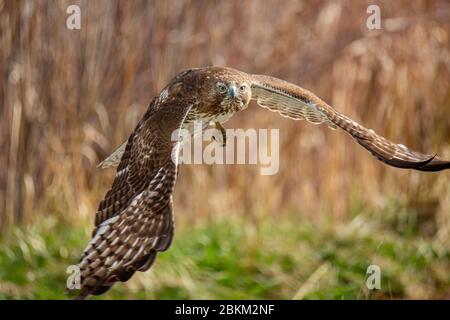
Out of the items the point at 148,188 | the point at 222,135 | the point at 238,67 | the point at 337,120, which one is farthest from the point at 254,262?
the point at 148,188

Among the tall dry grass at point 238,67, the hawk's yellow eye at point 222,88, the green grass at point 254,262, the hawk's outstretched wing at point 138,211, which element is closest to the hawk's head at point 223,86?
the hawk's yellow eye at point 222,88

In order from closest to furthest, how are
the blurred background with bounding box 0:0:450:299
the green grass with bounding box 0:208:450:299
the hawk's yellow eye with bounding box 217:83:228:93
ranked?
the hawk's yellow eye with bounding box 217:83:228:93
the green grass with bounding box 0:208:450:299
the blurred background with bounding box 0:0:450:299


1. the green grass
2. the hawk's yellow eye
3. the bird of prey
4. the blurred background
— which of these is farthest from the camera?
the blurred background

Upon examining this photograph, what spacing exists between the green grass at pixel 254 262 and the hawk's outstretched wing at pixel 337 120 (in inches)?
58.6

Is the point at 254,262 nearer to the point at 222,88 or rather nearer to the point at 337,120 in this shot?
the point at 222,88

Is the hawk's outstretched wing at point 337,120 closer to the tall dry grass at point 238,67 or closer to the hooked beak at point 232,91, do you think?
the hooked beak at point 232,91

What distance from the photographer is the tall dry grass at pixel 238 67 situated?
17.3 ft

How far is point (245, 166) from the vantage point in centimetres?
566

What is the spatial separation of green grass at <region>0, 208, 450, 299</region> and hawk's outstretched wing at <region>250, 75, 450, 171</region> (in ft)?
4.88

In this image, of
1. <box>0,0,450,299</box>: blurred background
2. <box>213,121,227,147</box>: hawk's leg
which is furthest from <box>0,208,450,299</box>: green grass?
<box>213,121,227,147</box>: hawk's leg

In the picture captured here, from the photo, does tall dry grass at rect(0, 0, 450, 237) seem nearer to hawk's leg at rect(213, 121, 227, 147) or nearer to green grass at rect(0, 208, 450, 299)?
green grass at rect(0, 208, 450, 299)

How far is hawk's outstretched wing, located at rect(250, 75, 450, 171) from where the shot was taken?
2.71 metres

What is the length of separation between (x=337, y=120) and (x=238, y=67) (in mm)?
2726

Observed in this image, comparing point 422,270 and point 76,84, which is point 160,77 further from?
point 422,270
